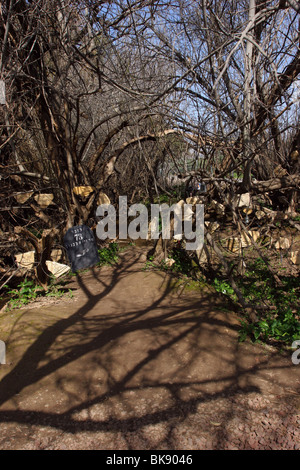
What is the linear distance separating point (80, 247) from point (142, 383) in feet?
12.1

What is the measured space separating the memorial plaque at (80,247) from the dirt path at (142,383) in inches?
72.1

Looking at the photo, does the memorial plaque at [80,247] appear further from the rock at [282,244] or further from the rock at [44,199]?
the rock at [282,244]

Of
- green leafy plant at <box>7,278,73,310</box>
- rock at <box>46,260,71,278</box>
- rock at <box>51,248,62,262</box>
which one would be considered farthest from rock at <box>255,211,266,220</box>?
green leafy plant at <box>7,278,73,310</box>

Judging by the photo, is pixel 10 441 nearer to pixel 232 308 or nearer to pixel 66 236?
pixel 232 308

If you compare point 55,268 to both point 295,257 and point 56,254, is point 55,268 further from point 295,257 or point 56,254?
point 295,257

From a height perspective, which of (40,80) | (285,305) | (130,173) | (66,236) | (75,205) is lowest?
(285,305)

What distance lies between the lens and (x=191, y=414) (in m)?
2.48

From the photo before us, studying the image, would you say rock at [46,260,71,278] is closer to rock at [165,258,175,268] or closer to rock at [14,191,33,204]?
rock at [14,191,33,204]

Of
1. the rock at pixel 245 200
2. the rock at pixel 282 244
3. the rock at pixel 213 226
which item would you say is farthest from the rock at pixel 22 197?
the rock at pixel 282 244

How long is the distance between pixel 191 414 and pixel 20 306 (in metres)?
2.75

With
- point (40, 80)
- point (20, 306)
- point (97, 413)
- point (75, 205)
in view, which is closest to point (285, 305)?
point (97, 413)

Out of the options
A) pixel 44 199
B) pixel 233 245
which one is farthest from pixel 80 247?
pixel 233 245

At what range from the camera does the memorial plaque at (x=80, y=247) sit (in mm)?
6194

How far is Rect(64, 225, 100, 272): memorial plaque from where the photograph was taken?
6.19 m
